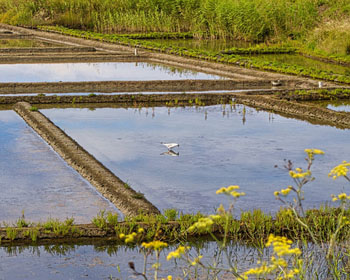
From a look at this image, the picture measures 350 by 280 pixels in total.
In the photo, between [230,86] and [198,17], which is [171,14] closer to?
[198,17]

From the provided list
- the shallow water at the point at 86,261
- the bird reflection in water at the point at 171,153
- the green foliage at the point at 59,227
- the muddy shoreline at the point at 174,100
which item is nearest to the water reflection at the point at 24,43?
the muddy shoreline at the point at 174,100

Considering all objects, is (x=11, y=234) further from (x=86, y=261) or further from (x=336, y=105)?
(x=336, y=105)

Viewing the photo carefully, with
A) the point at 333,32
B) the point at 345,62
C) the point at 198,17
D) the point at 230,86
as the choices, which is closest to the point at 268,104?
the point at 230,86

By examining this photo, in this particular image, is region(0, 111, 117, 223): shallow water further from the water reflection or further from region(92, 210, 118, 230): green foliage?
the water reflection

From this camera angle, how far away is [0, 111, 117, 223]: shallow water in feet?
20.0

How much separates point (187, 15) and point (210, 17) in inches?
79.9

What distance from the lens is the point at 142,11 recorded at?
2772 centimetres

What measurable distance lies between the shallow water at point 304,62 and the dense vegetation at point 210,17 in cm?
92

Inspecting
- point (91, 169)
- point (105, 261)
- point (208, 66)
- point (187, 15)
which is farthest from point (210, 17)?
point (105, 261)

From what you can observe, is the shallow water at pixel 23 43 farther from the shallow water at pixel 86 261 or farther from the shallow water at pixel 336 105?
the shallow water at pixel 86 261

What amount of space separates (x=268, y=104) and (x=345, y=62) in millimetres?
7356

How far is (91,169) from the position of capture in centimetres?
739

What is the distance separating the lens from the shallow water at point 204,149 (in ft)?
22.4

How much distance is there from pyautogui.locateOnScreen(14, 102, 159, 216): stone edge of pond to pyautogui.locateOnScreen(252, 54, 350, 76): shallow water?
331 inches
